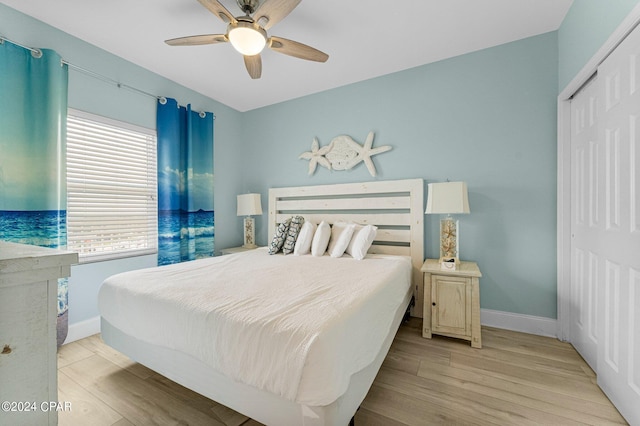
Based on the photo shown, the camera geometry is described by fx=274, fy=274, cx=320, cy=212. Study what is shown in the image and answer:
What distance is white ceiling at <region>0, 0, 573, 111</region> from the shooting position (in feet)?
6.89

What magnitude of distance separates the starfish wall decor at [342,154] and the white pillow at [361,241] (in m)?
0.71

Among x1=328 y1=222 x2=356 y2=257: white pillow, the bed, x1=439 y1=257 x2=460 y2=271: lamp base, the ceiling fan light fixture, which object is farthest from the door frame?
the ceiling fan light fixture

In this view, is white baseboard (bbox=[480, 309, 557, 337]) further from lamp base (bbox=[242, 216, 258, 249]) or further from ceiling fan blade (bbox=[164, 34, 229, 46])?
ceiling fan blade (bbox=[164, 34, 229, 46])

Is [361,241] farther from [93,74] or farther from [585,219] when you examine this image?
[93,74]

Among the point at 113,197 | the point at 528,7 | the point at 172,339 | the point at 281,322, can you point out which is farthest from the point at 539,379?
the point at 113,197

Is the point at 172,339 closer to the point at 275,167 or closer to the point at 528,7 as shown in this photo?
the point at 275,167

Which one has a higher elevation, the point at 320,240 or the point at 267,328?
the point at 320,240

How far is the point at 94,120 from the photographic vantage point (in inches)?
103

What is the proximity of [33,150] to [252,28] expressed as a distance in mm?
1989

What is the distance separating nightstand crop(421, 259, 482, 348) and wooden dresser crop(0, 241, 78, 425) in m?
2.34

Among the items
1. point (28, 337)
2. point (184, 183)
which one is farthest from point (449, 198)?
point (184, 183)

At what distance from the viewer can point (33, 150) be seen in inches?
85.2

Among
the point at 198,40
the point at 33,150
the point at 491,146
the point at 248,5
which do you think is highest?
the point at 248,5

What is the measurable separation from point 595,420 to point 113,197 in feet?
13.2
